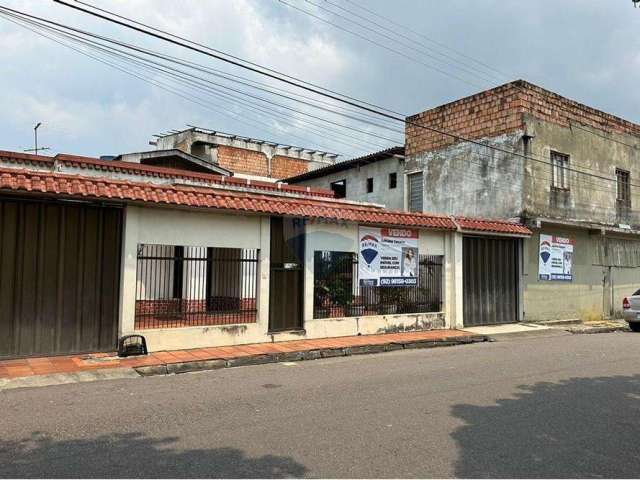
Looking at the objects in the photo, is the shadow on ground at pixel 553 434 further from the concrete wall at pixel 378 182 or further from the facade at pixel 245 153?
the facade at pixel 245 153

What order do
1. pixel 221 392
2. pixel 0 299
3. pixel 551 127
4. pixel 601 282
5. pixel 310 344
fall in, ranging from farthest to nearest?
pixel 601 282 < pixel 551 127 < pixel 310 344 < pixel 0 299 < pixel 221 392

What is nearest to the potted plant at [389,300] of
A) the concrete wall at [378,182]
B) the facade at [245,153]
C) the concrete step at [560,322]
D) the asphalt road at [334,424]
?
the asphalt road at [334,424]

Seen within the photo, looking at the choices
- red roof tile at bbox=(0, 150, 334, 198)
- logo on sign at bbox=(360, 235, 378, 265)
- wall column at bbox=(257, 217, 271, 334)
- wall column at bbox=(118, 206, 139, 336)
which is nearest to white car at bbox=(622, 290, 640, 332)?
logo on sign at bbox=(360, 235, 378, 265)

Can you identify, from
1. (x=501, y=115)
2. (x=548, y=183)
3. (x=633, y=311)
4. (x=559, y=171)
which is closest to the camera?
(x=633, y=311)

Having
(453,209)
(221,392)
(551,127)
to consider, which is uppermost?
(551,127)

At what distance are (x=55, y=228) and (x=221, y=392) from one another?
14.0 ft

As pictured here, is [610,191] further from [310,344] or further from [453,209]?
[310,344]

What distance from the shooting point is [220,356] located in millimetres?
9023

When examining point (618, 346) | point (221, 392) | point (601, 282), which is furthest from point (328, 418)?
point (601, 282)

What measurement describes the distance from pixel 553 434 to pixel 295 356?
5.46 meters

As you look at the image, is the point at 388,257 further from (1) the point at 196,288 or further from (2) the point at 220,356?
(2) the point at 220,356

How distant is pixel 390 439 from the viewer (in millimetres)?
4746

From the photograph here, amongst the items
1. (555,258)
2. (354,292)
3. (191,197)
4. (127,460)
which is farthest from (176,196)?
(555,258)

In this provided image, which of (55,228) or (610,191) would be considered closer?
(55,228)
